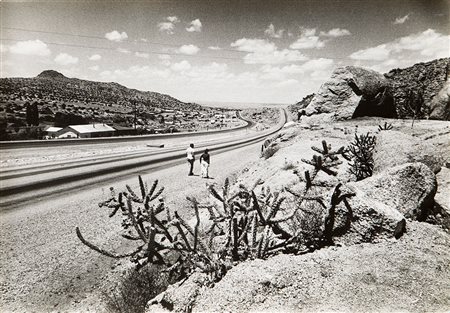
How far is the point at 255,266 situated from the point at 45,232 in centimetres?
692

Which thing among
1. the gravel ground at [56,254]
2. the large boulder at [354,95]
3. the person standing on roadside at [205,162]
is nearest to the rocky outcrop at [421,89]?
the large boulder at [354,95]

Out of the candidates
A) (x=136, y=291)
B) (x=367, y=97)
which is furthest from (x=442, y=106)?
(x=136, y=291)

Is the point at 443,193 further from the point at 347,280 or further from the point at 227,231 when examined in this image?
the point at 227,231

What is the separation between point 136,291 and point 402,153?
6.37 meters

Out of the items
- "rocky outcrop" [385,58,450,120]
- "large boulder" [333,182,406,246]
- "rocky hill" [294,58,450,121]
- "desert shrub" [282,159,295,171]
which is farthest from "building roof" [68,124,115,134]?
"large boulder" [333,182,406,246]

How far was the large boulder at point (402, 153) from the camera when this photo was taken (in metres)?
6.61

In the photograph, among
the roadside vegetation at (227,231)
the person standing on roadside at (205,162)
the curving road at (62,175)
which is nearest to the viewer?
the roadside vegetation at (227,231)

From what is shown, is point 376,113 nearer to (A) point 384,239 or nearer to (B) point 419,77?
(B) point 419,77

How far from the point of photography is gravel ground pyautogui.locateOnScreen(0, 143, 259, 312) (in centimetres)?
538

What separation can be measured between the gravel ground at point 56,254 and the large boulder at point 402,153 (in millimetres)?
4423

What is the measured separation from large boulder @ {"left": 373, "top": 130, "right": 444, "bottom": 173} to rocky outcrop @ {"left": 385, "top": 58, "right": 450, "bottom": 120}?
38.2 ft

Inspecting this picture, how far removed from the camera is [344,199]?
430 cm

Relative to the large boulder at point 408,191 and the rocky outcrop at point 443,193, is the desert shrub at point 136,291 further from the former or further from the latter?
the rocky outcrop at point 443,193

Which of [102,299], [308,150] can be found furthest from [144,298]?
[308,150]
